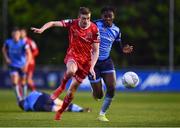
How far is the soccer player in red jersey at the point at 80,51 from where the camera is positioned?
17.9 meters

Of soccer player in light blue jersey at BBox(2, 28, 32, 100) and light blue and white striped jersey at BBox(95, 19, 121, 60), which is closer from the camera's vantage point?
light blue and white striped jersey at BBox(95, 19, 121, 60)

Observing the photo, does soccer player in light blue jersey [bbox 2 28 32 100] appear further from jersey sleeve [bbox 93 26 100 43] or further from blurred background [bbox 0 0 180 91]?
blurred background [bbox 0 0 180 91]

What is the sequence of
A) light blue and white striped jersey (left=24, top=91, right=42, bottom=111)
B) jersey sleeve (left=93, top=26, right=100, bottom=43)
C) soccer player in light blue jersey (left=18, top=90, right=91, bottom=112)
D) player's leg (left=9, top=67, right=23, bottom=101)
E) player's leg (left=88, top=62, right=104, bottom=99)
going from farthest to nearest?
player's leg (left=9, top=67, right=23, bottom=101), light blue and white striped jersey (left=24, top=91, right=42, bottom=111), soccer player in light blue jersey (left=18, top=90, right=91, bottom=112), player's leg (left=88, top=62, right=104, bottom=99), jersey sleeve (left=93, top=26, right=100, bottom=43)

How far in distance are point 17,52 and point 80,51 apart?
1176cm

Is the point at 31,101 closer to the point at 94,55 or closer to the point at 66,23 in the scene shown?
the point at 94,55

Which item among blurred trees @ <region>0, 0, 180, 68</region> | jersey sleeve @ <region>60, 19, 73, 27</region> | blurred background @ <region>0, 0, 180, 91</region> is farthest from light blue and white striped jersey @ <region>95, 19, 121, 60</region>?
blurred trees @ <region>0, 0, 180, 68</region>

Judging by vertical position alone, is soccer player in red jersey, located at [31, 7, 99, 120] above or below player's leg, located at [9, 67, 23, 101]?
above

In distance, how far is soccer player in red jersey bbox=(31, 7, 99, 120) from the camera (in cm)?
1791

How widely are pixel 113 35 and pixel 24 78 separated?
10.3 metres

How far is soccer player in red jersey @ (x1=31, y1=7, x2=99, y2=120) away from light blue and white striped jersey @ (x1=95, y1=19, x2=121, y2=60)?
40.2 inches

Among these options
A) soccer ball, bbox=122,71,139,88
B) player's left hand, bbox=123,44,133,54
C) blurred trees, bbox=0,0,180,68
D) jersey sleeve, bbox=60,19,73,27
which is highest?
jersey sleeve, bbox=60,19,73,27

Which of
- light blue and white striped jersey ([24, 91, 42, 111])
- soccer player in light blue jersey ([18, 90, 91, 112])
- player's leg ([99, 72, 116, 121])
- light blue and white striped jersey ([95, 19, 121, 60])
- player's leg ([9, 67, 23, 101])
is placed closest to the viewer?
player's leg ([99, 72, 116, 121])

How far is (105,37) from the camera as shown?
63.3 feet

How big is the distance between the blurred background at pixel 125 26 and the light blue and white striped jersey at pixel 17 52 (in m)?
23.4
